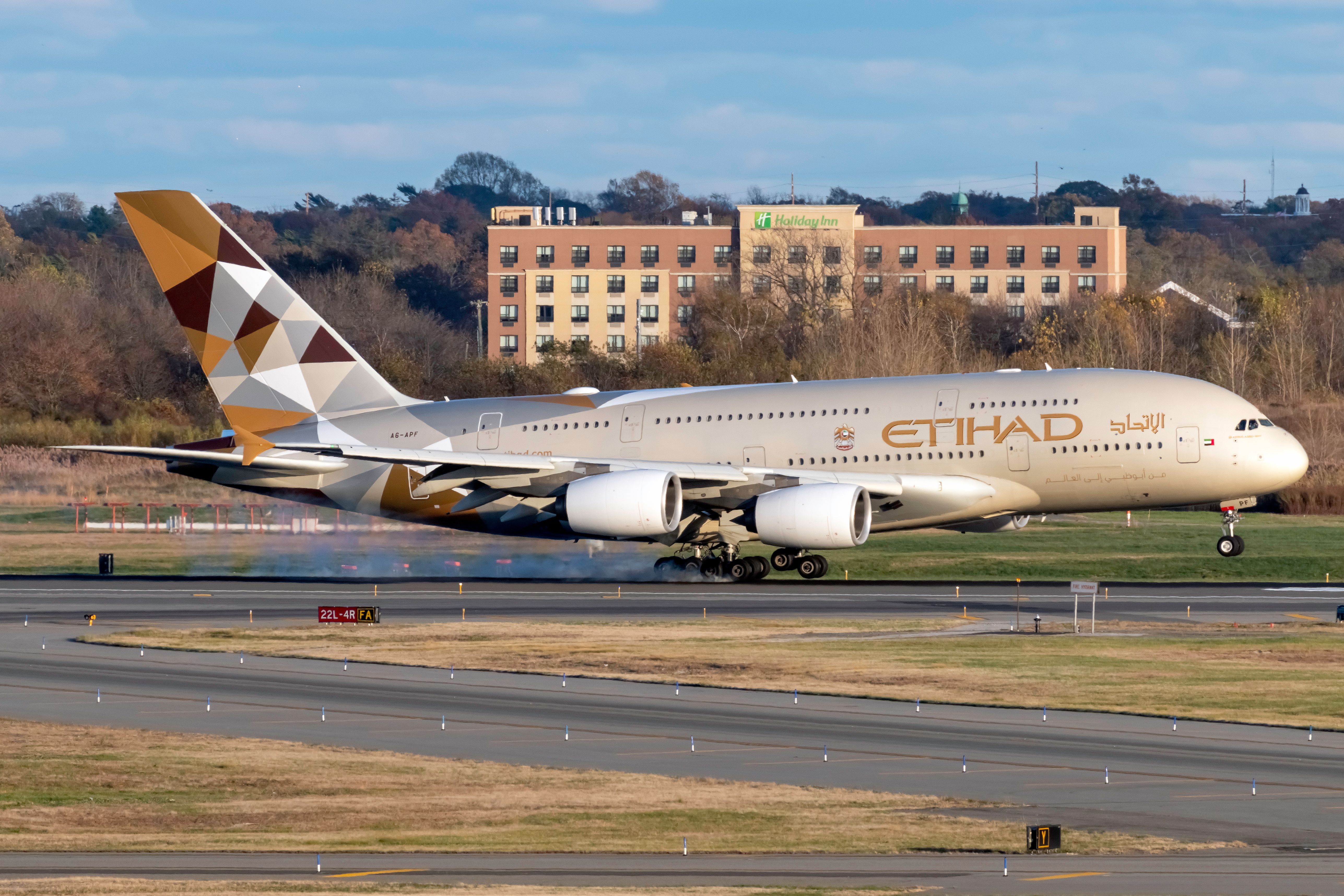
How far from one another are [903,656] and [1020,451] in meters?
14.8

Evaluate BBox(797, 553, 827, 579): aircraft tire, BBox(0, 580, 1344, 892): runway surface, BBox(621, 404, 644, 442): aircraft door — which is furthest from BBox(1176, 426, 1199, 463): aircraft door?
BBox(621, 404, 644, 442): aircraft door

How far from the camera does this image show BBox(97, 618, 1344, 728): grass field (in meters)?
27.5

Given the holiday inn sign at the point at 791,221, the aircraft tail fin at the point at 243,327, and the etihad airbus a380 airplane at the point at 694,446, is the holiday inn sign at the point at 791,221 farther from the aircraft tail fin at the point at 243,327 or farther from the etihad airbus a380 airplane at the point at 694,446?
the aircraft tail fin at the point at 243,327

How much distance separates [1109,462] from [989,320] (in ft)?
320

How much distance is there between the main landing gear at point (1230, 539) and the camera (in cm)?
4591

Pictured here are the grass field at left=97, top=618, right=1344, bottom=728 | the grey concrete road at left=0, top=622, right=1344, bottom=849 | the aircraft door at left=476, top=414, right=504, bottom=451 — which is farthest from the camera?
the aircraft door at left=476, top=414, right=504, bottom=451

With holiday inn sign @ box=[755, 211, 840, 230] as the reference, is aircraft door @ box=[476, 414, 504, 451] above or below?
below

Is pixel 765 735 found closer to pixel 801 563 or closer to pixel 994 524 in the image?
pixel 801 563

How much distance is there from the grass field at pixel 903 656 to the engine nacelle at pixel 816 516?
646cm

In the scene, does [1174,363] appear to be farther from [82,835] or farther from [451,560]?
[82,835]

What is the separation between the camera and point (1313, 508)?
72.0 meters

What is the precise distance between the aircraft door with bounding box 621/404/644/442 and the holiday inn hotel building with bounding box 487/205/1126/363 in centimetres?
11173

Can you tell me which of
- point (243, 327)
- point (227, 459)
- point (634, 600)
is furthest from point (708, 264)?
point (634, 600)

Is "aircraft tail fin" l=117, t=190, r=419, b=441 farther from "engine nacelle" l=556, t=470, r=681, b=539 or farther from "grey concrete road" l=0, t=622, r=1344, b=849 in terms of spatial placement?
"grey concrete road" l=0, t=622, r=1344, b=849
